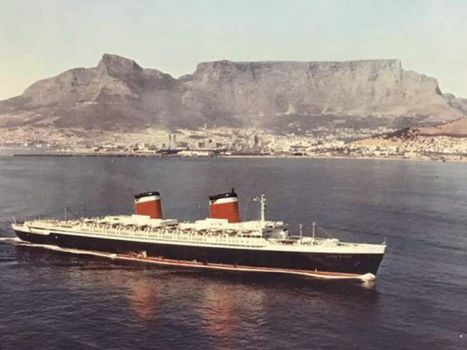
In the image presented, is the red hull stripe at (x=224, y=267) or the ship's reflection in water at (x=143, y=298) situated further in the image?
the red hull stripe at (x=224, y=267)

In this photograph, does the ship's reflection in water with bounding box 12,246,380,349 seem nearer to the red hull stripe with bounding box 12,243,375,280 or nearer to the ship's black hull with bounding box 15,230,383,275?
the red hull stripe with bounding box 12,243,375,280

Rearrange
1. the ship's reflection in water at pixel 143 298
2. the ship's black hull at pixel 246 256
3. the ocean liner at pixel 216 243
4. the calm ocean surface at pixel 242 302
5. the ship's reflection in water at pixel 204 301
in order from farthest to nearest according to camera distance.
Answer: the ocean liner at pixel 216 243 → the ship's black hull at pixel 246 256 → the ship's reflection in water at pixel 143 298 → the ship's reflection in water at pixel 204 301 → the calm ocean surface at pixel 242 302

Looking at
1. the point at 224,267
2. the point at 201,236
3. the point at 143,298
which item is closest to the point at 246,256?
the point at 224,267

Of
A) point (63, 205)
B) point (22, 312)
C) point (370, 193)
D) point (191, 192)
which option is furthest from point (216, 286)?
point (370, 193)

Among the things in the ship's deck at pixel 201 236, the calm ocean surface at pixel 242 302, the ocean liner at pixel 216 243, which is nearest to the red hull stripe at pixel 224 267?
the ocean liner at pixel 216 243

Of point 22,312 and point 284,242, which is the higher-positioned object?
point 284,242

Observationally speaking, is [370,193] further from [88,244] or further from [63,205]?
A: [88,244]

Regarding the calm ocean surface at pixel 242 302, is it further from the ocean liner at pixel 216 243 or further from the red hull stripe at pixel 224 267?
the ocean liner at pixel 216 243
